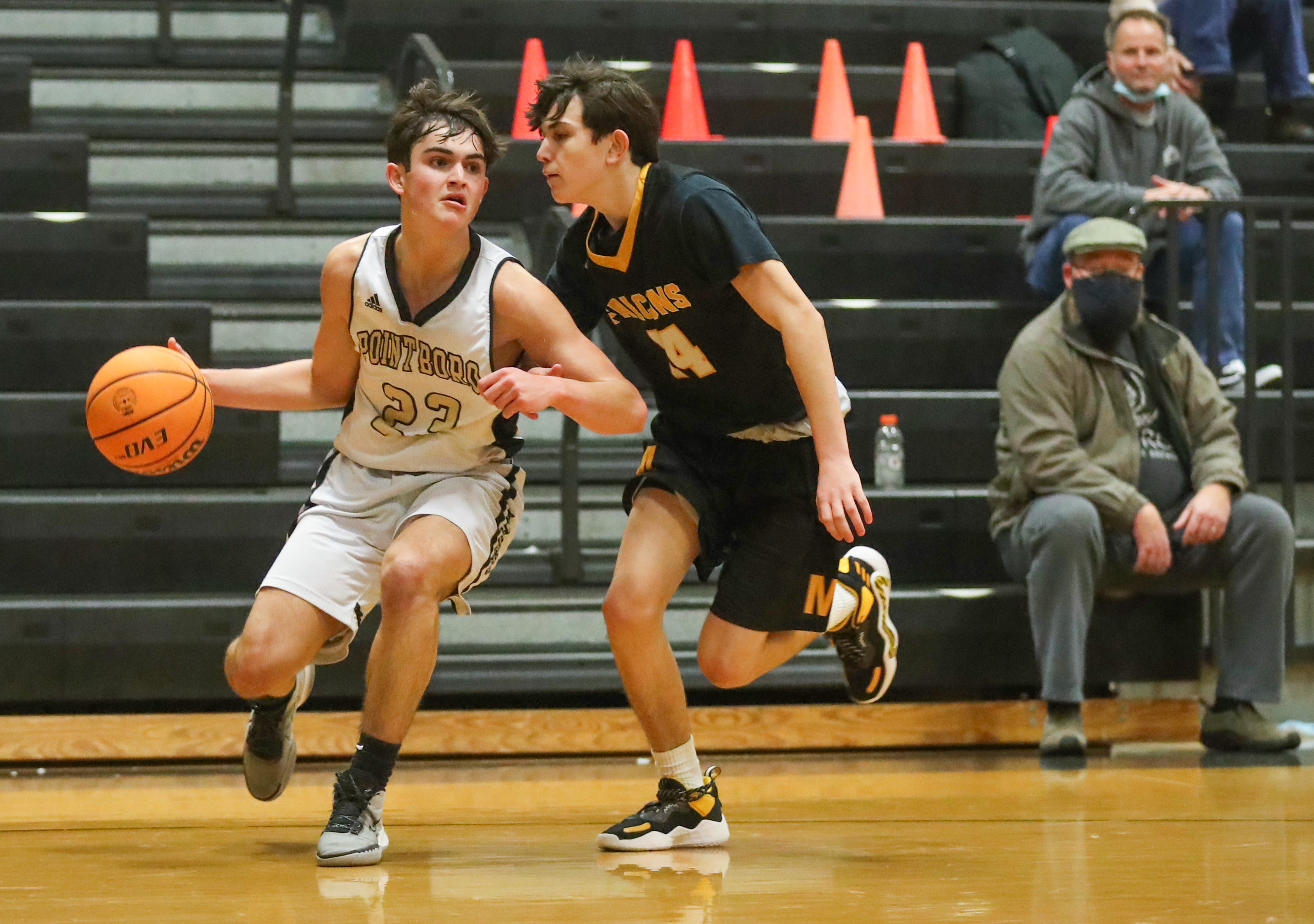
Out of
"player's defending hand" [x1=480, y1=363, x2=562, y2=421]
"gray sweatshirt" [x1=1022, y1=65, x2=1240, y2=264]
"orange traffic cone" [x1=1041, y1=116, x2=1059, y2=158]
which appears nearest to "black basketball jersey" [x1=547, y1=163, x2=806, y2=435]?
"player's defending hand" [x1=480, y1=363, x2=562, y2=421]

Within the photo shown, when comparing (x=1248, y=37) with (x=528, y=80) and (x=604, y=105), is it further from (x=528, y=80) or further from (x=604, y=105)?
(x=604, y=105)

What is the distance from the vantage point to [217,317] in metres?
6.29

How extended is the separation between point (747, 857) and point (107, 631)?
8.17 ft

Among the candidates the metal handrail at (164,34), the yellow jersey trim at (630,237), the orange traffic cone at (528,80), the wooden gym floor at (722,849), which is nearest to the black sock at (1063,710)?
the wooden gym floor at (722,849)

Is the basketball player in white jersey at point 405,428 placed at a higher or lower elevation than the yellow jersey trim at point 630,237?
lower

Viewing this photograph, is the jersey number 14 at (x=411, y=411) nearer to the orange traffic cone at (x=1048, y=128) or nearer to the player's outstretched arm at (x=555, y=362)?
the player's outstretched arm at (x=555, y=362)

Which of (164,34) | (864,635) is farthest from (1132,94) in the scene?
(164,34)

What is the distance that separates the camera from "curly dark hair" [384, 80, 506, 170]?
11.8 feet

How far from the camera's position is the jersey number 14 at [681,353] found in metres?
3.65

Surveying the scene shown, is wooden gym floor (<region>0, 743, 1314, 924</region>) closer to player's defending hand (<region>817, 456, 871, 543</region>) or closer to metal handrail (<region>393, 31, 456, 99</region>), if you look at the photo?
player's defending hand (<region>817, 456, 871, 543</region>)

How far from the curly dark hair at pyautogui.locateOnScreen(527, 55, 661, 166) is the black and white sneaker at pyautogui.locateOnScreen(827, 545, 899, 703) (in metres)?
1.25

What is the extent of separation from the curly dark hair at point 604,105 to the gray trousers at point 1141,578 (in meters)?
2.12

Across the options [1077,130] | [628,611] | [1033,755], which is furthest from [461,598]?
[1077,130]

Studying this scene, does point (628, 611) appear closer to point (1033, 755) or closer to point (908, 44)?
point (1033, 755)
